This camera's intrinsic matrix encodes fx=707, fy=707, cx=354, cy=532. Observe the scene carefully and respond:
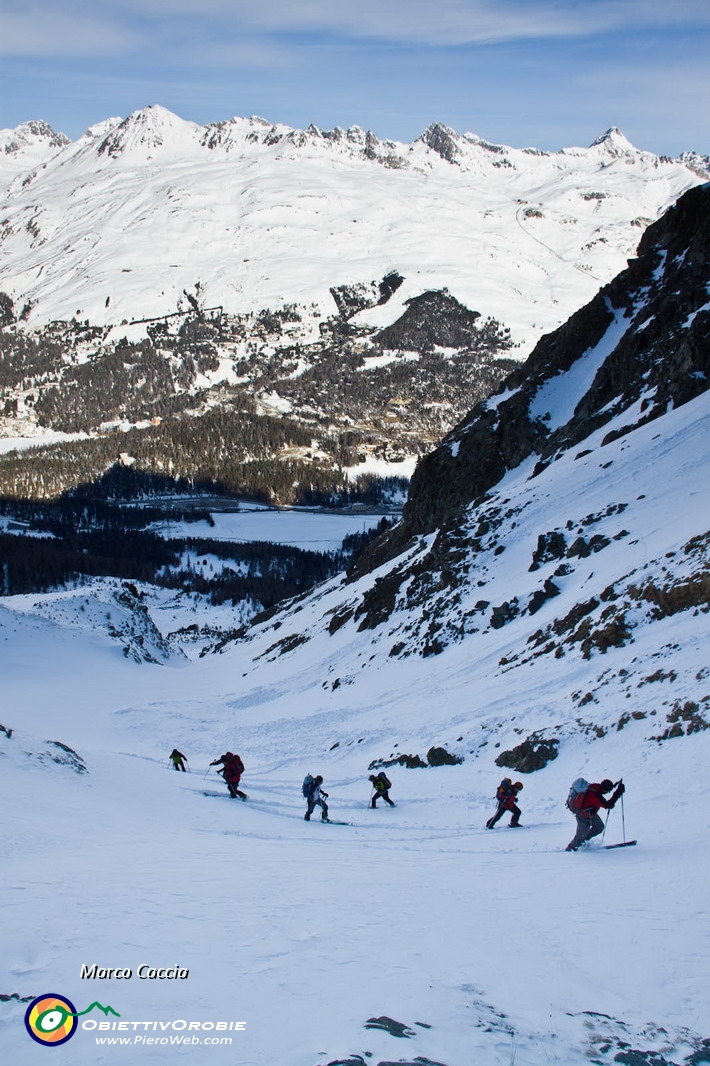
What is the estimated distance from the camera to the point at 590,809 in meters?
12.2

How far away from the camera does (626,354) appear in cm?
4888

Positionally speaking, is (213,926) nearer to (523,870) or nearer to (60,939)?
(60,939)

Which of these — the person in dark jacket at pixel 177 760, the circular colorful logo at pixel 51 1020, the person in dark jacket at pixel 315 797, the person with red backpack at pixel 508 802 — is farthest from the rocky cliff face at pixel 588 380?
the circular colorful logo at pixel 51 1020

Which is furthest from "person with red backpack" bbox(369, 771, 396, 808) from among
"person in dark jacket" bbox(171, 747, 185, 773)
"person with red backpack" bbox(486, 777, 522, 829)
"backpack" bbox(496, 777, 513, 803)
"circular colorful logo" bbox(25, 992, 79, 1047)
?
"circular colorful logo" bbox(25, 992, 79, 1047)

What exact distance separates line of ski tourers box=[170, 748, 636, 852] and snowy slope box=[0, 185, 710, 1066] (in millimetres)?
373

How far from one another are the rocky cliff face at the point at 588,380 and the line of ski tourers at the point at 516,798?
91.2 ft

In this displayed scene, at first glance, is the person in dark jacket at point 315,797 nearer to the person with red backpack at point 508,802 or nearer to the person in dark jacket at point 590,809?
the person with red backpack at point 508,802

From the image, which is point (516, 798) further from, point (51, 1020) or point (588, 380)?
point (588, 380)

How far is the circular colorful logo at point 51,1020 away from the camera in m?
5.56

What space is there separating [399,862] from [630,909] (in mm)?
4555

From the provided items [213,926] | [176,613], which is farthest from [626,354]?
[176,613]

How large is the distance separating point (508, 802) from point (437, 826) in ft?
7.41

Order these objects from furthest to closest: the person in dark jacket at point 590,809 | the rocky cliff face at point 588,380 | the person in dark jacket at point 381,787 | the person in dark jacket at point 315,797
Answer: the rocky cliff face at point 588,380 → the person in dark jacket at point 381,787 → the person in dark jacket at point 315,797 → the person in dark jacket at point 590,809

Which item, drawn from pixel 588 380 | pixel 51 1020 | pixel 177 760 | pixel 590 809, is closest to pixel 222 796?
pixel 177 760
